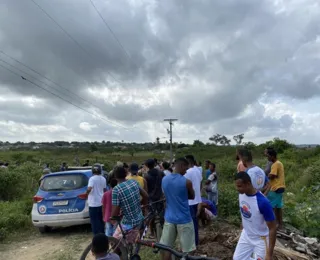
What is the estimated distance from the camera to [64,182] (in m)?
7.93

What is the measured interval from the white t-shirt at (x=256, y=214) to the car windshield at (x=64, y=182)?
202 inches

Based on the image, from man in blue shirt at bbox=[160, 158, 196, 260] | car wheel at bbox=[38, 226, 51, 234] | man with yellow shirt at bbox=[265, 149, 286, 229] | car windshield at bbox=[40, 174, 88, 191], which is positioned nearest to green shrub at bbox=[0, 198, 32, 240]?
car wheel at bbox=[38, 226, 51, 234]

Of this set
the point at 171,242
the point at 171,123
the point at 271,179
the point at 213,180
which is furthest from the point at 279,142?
the point at 171,242

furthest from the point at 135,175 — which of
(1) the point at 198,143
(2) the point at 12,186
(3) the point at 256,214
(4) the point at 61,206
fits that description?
(1) the point at 198,143

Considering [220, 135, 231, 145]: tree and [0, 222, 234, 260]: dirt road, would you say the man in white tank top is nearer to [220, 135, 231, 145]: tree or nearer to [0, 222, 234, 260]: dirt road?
[0, 222, 234, 260]: dirt road

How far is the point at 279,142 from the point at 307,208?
31110mm

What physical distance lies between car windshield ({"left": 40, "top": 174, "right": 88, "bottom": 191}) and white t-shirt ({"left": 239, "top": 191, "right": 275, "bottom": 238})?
5.14 metres

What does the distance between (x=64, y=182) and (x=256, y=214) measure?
219 inches

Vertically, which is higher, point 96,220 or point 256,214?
point 256,214

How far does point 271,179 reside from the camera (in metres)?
7.00

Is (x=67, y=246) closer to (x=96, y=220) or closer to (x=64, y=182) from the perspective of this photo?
(x=96, y=220)

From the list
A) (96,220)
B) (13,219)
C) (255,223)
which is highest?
(255,223)

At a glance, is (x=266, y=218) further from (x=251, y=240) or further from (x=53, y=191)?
(x=53, y=191)

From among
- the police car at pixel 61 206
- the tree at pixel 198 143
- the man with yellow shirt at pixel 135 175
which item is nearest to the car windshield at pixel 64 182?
the police car at pixel 61 206
